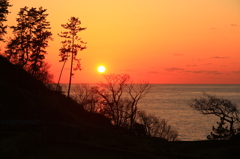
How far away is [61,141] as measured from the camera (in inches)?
906

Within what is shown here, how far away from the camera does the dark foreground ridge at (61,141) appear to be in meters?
20.4

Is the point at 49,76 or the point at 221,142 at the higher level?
the point at 49,76

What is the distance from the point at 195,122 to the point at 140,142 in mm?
58451

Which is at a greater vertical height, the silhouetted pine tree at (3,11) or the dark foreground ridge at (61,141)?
the silhouetted pine tree at (3,11)

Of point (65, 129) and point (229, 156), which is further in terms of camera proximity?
point (65, 129)

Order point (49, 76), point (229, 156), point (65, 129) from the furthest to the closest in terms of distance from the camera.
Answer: point (49, 76) → point (65, 129) → point (229, 156)

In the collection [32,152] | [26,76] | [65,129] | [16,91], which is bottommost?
[32,152]

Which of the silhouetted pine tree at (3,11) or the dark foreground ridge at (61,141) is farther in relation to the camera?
the silhouetted pine tree at (3,11)

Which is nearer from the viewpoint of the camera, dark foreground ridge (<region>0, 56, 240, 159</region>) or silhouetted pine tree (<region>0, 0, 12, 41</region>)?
dark foreground ridge (<region>0, 56, 240, 159</region>)

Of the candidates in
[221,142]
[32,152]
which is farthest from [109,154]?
[221,142]

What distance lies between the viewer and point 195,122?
279 ft

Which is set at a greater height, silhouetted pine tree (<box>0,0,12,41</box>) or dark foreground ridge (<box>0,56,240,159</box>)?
silhouetted pine tree (<box>0,0,12,41</box>)

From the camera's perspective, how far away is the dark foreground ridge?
2038 centimetres

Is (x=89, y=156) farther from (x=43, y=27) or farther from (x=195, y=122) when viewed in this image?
(x=195, y=122)
